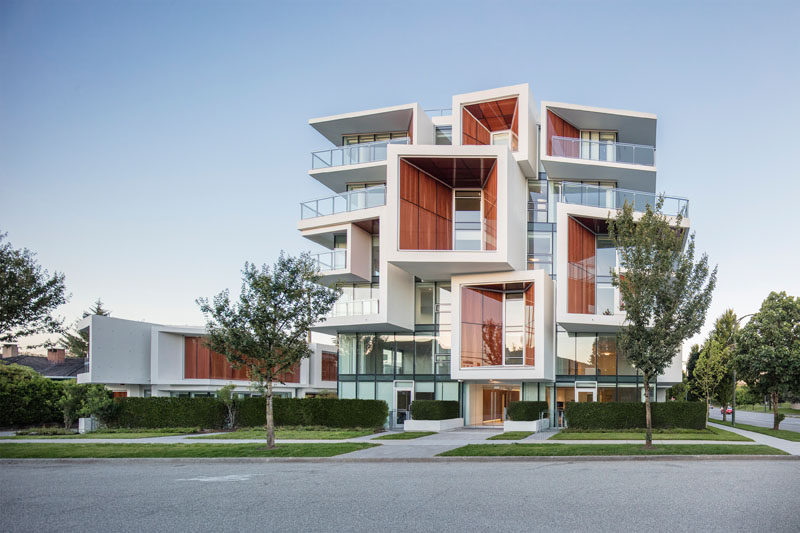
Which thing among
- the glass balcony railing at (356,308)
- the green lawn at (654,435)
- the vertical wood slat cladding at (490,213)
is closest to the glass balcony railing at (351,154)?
the vertical wood slat cladding at (490,213)

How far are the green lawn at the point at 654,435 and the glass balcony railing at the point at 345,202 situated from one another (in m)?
13.3

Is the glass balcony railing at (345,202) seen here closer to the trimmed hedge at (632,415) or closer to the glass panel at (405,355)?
the glass panel at (405,355)

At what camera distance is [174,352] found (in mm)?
43562

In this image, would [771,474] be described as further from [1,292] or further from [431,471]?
[1,292]

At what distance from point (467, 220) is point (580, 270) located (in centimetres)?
561

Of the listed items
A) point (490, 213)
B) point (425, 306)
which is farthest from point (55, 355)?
point (490, 213)

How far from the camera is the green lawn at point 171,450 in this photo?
2011cm

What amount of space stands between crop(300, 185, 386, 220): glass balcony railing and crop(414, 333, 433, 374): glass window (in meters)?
7.08

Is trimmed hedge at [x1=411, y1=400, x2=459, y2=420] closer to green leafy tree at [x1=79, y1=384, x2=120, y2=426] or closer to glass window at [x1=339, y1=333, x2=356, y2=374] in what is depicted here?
glass window at [x1=339, y1=333, x2=356, y2=374]

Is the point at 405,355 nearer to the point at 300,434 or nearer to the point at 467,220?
the point at 467,220

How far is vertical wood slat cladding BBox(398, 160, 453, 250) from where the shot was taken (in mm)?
30844

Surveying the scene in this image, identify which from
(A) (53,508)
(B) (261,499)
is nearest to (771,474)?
(B) (261,499)

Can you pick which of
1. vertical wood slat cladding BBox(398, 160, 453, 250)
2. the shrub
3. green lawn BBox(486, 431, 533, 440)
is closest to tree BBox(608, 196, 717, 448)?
green lawn BBox(486, 431, 533, 440)

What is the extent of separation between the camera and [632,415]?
28047 mm
